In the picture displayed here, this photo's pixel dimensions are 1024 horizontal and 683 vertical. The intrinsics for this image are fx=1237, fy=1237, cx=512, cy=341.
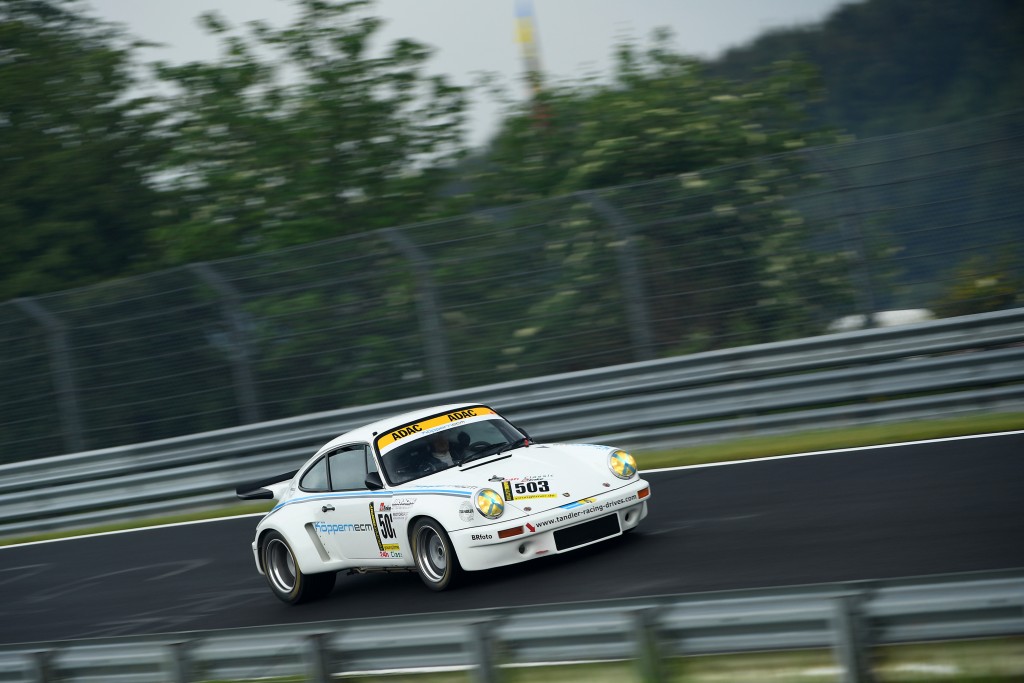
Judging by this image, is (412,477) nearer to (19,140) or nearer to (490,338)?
(490,338)

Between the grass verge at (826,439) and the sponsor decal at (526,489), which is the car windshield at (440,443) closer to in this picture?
the sponsor decal at (526,489)

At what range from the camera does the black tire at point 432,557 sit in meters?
8.27

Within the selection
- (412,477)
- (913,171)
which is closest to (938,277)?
(913,171)

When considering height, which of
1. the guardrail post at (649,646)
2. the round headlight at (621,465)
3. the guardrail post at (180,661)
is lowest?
the round headlight at (621,465)

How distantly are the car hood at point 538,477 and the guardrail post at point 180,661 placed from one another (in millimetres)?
2521

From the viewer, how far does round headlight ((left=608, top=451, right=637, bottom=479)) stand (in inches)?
337

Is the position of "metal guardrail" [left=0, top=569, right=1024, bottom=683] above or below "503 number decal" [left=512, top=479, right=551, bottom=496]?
above

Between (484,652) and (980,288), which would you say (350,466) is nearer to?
(484,652)

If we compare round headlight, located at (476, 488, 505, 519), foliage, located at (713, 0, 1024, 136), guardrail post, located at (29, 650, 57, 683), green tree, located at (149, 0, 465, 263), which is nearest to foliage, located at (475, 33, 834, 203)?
green tree, located at (149, 0, 465, 263)

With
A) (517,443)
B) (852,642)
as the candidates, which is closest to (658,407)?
(517,443)

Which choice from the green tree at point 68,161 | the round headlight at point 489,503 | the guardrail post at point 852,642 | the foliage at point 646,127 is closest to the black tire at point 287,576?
the round headlight at point 489,503

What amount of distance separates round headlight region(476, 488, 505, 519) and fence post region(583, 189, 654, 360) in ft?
18.2

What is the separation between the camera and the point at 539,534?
8.10 meters

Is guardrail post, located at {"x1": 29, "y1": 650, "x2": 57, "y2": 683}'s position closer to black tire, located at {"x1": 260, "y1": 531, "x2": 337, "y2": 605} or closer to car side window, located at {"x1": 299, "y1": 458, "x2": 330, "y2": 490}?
black tire, located at {"x1": 260, "y1": 531, "x2": 337, "y2": 605}
